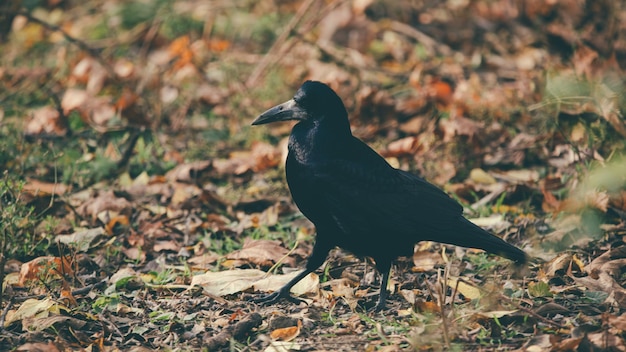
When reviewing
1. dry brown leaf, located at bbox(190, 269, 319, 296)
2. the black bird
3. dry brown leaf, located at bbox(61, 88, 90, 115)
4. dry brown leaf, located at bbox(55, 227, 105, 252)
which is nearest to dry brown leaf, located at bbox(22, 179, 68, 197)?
dry brown leaf, located at bbox(55, 227, 105, 252)

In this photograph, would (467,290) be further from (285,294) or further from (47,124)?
(47,124)

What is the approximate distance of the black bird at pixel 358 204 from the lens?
11.4 ft

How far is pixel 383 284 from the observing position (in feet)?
11.6

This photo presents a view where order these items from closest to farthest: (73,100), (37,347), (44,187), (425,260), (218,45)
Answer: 1. (37,347)
2. (425,260)
3. (44,187)
4. (73,100)
5. (218,45)

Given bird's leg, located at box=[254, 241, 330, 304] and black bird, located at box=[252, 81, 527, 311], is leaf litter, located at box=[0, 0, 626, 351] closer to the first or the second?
bird's leg, located at box=[254, 241, 330, 304]

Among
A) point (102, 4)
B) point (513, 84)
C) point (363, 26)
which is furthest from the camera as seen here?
point (102, 4)

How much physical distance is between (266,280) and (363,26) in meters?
3.69

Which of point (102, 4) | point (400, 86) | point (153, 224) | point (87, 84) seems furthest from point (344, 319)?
point (102, 4)

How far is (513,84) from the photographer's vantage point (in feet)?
20.3

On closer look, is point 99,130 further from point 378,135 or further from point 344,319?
point 344,319

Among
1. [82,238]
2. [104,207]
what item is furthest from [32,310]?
[104,207]

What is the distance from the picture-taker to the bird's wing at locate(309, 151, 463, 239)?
11.4 ft

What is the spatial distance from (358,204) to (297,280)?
0.44 metres

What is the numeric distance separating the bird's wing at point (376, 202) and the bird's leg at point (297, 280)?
18 centimetres
